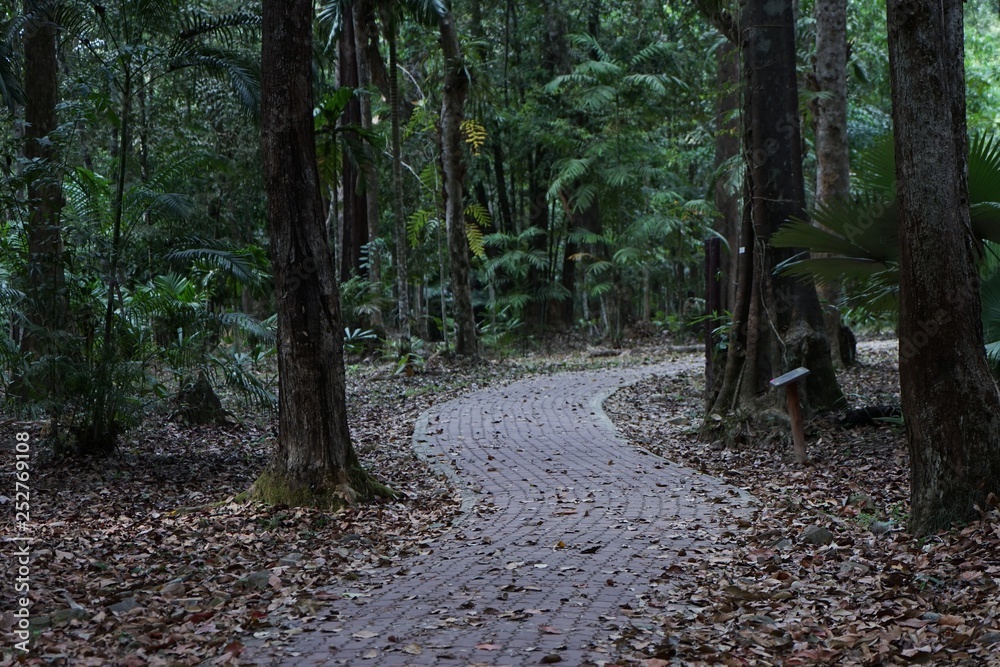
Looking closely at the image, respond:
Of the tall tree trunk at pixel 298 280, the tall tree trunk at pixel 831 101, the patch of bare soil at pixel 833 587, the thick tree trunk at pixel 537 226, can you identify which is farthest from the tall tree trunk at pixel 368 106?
the patch of bare soil at pixel 833 587

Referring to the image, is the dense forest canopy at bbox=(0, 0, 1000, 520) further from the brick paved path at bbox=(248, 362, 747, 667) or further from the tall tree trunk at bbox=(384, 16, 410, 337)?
the brick paved path at bbox=(248, 362, 747, 667)

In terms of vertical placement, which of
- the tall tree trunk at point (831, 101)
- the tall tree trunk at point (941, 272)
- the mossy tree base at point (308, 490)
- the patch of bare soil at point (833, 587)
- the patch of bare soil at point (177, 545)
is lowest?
the patch of bare soil at point (833, 587)

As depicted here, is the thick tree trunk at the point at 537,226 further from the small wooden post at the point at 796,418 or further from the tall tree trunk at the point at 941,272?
the tall tree trunk at the point at 941,272

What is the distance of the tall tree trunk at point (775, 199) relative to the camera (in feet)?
33.9

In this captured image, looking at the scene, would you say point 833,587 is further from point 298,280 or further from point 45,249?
point 45,249

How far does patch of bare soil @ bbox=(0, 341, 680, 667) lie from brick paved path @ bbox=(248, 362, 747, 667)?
351mm

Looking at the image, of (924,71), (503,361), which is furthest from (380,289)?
(924,71)

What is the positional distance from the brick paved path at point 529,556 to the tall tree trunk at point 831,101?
5961 millimetres

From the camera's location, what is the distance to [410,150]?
26.1 metres

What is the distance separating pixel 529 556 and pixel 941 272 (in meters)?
3.22

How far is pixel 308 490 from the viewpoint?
7.77 meters

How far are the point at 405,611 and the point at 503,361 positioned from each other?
16038 mm

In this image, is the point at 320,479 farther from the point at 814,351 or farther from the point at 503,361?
the point at 503,361

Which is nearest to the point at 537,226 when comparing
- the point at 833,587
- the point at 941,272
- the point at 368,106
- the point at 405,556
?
the point at 368,106
